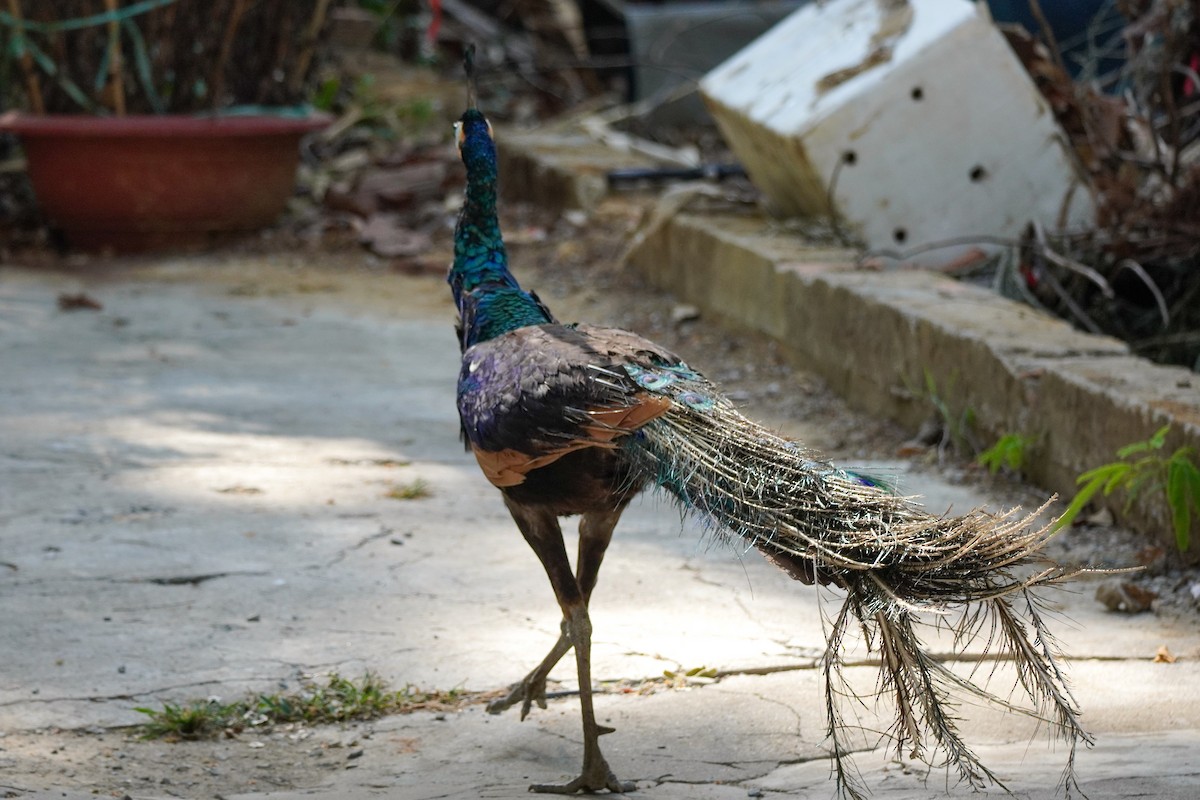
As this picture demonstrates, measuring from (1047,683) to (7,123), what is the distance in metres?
6.92

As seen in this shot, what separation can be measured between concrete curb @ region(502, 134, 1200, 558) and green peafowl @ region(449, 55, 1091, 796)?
3.91 ft

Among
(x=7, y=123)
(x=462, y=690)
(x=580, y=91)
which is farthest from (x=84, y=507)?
(x=580, y=91)

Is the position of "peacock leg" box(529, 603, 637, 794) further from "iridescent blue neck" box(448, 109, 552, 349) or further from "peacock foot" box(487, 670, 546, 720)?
"iridescent blue neck" box(448, 109, 552, 349)

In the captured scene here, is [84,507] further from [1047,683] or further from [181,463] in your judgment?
[1047,683]

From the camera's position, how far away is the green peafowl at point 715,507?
7.49 feet

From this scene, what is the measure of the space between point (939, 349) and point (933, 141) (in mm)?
1399

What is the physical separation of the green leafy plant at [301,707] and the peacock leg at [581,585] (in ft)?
0.46

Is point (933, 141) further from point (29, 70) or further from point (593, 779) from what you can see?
point (29, 70)

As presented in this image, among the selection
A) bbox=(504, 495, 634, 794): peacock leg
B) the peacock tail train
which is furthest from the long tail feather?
bbox=(504, 495, 634, 794): peacock leg

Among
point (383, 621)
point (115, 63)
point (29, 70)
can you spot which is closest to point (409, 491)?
point (383, 621)

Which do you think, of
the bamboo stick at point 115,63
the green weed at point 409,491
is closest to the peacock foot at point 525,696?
the green weed at point 409,491

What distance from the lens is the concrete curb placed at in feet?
12.9

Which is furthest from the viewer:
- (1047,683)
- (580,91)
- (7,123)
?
(580,91)

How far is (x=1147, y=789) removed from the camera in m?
2.47
